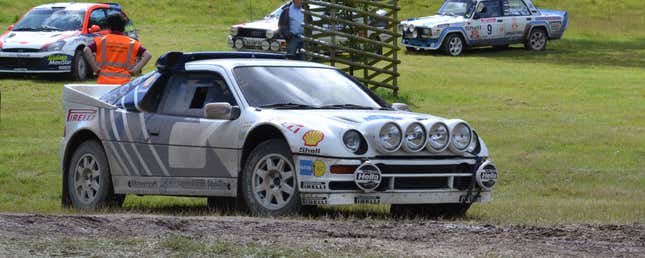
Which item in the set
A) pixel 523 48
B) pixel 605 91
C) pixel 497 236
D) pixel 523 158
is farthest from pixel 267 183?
pixel 523 48

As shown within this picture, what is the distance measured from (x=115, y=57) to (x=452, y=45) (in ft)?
63.1

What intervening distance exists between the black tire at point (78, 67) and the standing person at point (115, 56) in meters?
10.7

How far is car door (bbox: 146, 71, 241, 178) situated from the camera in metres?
9.82

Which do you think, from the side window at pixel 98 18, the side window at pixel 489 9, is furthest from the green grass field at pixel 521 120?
the side window at pixel 98 18

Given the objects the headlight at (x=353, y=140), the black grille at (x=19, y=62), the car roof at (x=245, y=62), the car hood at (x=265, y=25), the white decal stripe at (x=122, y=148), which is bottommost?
the black grille at (x=19, y=62)

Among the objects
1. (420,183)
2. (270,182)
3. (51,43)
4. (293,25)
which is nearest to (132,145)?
(270,182)

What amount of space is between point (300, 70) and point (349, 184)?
1639mm

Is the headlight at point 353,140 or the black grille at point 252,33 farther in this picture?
the black grille at point 252,33

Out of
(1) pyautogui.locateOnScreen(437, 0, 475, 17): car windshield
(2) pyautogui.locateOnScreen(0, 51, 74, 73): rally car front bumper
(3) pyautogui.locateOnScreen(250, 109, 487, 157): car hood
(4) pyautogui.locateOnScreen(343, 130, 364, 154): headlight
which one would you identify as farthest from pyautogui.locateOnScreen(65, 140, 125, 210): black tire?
(1) pyautogui.locateOnScreen(437, 0, 475, 17): car windshield

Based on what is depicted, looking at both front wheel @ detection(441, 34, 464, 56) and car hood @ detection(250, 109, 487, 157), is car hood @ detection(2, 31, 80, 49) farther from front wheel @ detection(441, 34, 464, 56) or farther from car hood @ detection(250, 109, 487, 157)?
car hood @ detection(250, 109, 487, 157)

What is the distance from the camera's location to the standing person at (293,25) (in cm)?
2034

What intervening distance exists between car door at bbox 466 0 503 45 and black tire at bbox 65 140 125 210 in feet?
72.0

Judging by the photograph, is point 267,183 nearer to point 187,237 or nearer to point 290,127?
point 290,127

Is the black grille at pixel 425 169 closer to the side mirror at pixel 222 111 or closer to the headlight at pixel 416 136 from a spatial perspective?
the headlight at pixel 416 136
